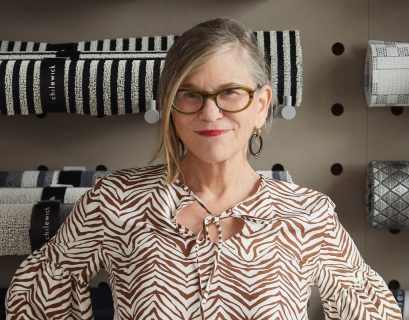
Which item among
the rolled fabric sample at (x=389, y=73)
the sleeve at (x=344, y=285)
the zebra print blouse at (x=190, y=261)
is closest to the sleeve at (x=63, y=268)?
the zebra print blouse at (x=190, y=261)

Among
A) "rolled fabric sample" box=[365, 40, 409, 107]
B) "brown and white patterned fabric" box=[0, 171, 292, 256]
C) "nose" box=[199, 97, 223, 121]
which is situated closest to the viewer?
"nose" box=[199, 97, 223, 121]

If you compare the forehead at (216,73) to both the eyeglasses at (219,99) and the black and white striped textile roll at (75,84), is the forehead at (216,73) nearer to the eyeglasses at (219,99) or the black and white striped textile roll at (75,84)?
the eyeglasses at (219,99)

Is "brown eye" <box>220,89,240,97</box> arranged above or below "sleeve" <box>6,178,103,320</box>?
above

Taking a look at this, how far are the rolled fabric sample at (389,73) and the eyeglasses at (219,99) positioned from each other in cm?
45

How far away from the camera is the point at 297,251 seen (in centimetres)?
104

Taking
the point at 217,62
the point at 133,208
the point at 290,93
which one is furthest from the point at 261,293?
A: the point at 290,93

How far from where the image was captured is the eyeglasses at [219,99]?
3.11 ft

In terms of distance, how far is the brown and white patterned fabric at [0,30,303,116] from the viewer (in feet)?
4.06

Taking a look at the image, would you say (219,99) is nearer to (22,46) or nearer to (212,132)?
(212,132)

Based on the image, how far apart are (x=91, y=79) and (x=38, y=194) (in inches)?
10.0

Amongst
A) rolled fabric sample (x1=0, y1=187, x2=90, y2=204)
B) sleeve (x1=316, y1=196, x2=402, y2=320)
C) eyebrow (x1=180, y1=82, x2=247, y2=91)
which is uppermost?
eyebrow (x1=180, y1=82, x2=247, y2=91)

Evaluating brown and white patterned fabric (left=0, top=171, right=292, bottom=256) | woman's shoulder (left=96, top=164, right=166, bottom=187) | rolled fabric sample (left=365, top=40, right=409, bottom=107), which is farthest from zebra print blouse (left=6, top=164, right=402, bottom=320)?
rolled fabric sample (left=365, top=40, right=409, bottom=107)

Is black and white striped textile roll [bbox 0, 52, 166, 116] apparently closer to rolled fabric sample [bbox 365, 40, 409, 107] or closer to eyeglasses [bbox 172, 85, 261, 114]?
eyeglasses [bbox 172, 85, 261, 114]

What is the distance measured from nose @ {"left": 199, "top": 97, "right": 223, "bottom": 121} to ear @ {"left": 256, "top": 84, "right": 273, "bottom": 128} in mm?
88
